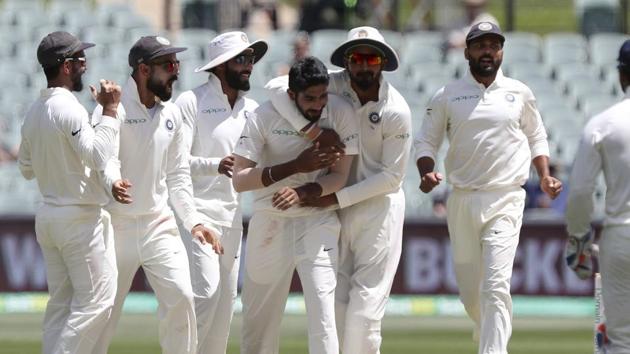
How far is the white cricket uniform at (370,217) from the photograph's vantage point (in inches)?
335

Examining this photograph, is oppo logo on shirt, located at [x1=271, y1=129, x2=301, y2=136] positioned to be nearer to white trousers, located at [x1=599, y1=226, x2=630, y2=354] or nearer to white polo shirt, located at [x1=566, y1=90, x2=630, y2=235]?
white polo shirt, located at [x1=566, y1=90, x2=630, y2=235]

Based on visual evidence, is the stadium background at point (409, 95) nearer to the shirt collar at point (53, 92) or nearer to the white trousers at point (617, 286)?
the shirt collar at point (53, 92)

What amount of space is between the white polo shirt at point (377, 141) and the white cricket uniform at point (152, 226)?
74 cm

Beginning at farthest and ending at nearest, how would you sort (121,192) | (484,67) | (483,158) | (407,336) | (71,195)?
(407,336) < (484,67) < (483,158) < (71,195) < (121,192)

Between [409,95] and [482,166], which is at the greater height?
[482,166]

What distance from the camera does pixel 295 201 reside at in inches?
323

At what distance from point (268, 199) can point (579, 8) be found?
12.8 meters

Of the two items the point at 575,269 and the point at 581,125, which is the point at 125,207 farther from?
the point at 581,125

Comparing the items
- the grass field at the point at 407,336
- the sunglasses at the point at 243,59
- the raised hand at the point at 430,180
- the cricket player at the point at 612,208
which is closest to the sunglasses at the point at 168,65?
the sunglasses at the point at 243,59

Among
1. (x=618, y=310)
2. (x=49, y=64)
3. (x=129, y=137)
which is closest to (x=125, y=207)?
(x=129, y=137)

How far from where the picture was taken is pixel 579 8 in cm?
2045

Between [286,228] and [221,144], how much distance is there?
3.44ft

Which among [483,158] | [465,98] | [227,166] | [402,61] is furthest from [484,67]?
[402,61]

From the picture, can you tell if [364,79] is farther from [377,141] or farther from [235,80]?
[235,80]
